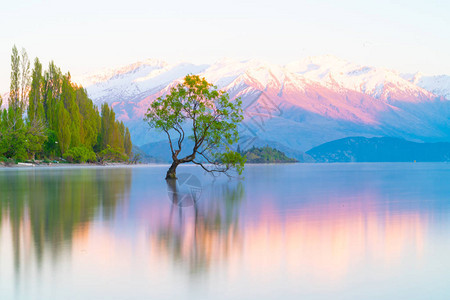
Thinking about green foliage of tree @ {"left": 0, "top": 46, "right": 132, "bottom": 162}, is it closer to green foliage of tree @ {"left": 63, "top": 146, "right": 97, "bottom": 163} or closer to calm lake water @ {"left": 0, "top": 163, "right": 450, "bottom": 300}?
green foliage of tree @ {"left": 63, "top": 146, "right": 97, "bottom": 163}

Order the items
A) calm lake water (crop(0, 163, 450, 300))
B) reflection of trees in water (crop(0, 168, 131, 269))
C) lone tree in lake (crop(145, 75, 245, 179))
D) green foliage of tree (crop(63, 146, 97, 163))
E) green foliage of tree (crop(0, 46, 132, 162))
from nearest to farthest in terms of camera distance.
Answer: calm lake water (crop(0, 163, 450, 300))
reflection of trees in water (crop(0, 168, 131, 269))
lone tree in lake (crop(145, 75, 245, 179))
green foliage of tree (crop(0, 46, 132, 162))
green foliage of tree (crop(63, 146, 97, 163))

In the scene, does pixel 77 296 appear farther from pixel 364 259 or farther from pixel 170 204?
pixel 170 204

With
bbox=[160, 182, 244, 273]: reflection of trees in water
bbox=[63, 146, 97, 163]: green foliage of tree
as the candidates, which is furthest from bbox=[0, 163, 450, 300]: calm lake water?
bbox=[63, 146, 97, 163]: green foliage of tree

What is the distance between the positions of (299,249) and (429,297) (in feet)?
10.3

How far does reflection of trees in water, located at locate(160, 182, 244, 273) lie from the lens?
821 cm

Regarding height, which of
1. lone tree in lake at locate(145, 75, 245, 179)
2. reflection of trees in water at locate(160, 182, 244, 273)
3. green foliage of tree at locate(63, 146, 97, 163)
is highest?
lone tree in lake at locate(145, 75, 245, 179)

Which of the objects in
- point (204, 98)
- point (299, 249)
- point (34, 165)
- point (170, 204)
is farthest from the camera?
point (34, 165)

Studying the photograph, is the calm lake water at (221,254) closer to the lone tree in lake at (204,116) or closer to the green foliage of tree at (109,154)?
the lone tree in lake at (204,116)

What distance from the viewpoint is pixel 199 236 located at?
34.2 feet

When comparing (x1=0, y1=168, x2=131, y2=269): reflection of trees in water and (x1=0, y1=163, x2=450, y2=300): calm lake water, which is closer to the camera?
(x1=0, y1=163, x2=450, y2=300): calm lake water

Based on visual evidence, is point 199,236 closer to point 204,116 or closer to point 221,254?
Result: point 221,254

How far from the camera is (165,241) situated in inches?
386

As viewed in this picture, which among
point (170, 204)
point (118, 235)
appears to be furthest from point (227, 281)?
point (170, 204)

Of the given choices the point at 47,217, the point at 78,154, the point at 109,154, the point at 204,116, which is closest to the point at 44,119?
the point at 78,154
